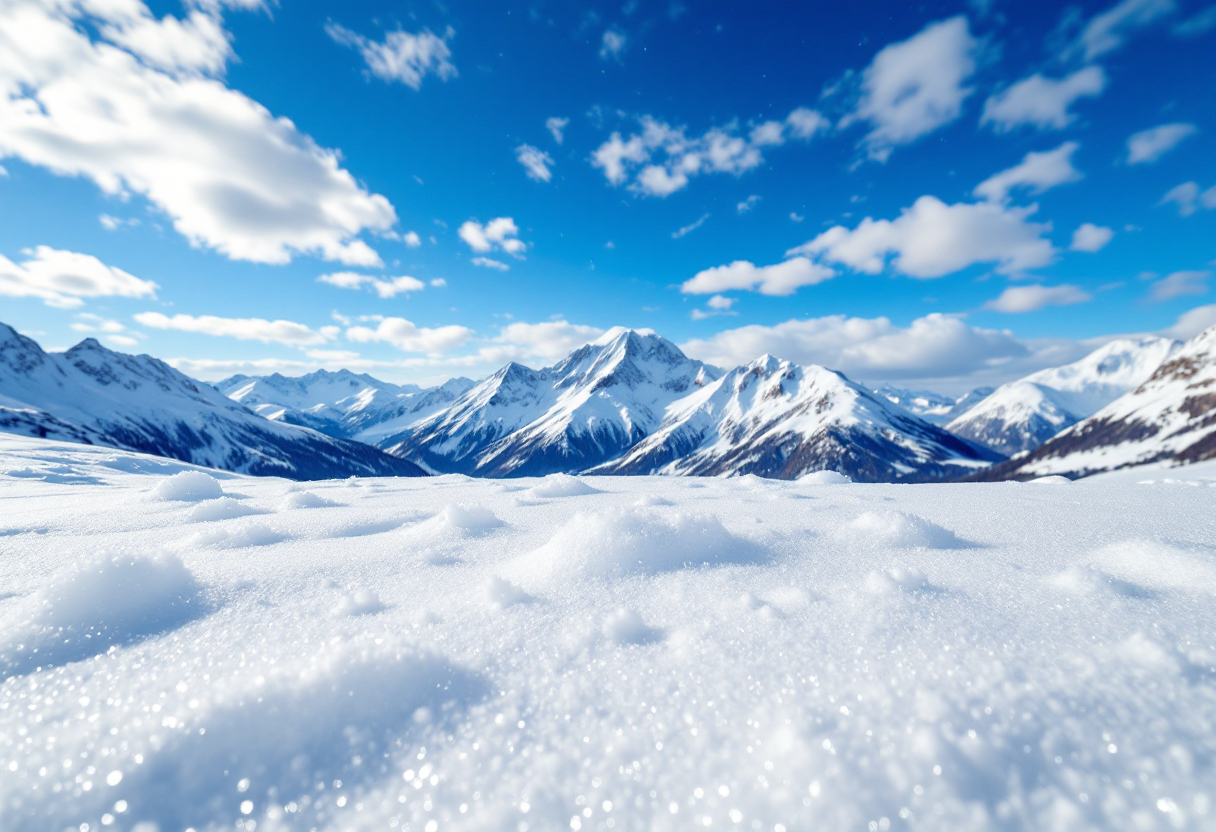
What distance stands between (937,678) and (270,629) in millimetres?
4650

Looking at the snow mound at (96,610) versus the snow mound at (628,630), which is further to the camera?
the snow mound at (628,630)

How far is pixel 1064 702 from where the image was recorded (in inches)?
101

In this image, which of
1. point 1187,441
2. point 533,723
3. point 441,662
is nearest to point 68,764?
point 441,662

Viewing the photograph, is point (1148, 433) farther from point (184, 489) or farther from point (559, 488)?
point (184, 489)

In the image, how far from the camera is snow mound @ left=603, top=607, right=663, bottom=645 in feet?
11.5

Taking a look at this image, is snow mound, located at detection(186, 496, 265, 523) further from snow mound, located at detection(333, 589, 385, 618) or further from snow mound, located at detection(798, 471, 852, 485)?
snow mound, located at detection(798, 471, 852, 485)

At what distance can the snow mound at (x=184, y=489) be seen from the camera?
8.99 metres

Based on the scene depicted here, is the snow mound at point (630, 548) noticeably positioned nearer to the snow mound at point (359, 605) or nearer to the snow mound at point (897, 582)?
the snow mound at point (897, 582)

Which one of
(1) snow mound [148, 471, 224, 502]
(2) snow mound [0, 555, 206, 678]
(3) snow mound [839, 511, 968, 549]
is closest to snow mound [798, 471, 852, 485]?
(3) snow mound [839, 511, 968, 549]

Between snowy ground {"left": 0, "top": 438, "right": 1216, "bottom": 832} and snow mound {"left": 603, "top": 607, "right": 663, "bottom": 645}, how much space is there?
0.02m

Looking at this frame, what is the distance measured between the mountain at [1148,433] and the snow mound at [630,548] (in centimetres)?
19912

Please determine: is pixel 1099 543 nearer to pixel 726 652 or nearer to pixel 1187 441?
pixel 726 652

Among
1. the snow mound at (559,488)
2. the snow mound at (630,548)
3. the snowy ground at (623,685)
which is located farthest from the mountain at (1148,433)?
the snow mound at (630,548)

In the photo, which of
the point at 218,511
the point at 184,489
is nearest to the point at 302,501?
the point at 218,511
